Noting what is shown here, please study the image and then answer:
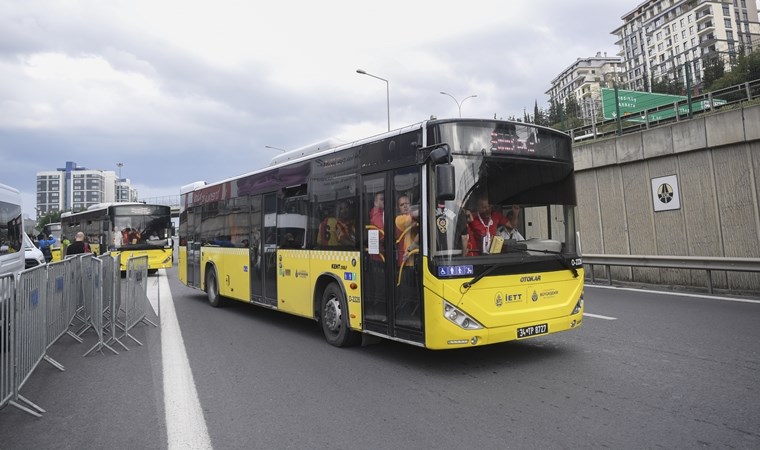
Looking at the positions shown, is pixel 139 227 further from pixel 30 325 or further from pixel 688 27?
pixel 688 27

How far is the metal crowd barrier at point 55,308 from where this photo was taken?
468 centimetres

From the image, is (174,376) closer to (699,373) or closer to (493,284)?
(493,284)

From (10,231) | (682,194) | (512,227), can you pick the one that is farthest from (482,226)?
(682,194)

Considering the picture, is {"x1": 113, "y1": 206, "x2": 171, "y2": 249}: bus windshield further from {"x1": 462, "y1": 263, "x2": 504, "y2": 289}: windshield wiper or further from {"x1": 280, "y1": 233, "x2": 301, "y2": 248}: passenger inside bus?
{"x1": 462, "y1": 263, "x2": 504, "y2": 289}: windshield wiper

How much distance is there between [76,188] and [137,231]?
12561 centimetres

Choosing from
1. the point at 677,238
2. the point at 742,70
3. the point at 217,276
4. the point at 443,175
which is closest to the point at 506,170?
the point at 443,175

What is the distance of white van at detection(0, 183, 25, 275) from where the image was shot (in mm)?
9328

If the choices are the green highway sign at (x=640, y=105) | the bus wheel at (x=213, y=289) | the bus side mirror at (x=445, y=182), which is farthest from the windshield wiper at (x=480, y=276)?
the green highway sign at (x=640, y=105)

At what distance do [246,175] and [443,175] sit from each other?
623 centimetres

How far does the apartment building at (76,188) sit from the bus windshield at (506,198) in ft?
432

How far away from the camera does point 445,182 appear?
5.23m

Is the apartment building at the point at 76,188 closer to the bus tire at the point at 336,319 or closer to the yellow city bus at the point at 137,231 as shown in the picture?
the yellow city bus at the point at 137,231

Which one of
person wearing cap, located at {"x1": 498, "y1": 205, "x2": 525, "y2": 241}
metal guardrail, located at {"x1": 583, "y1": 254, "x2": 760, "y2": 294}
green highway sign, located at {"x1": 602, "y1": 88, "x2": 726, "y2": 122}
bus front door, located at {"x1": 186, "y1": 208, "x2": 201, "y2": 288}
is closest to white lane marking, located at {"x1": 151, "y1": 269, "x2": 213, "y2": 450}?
person wearing cap, located at {"x1": 498, "y1": 205, "x2": 525, "y2": 241}

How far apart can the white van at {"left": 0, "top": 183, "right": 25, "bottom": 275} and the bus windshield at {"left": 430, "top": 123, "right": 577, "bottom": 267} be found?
8311mm
